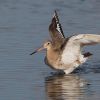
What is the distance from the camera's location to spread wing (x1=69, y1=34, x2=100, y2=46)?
14641 mm

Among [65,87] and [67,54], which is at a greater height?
[65,87]

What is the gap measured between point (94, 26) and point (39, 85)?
219 inches

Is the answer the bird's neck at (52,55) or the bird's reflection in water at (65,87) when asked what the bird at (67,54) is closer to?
the bird's neck at (52,55)

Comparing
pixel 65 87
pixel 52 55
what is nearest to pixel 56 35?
pixel 52 55

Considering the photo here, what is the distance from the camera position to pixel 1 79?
13703 millimetres

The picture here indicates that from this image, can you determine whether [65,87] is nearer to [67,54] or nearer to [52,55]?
[67,54]

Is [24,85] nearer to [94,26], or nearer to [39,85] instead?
[39,85]

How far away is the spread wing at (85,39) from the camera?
14641 mm

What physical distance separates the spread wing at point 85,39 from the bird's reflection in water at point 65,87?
68 cm

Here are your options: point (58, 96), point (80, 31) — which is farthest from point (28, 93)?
point (80, 31)

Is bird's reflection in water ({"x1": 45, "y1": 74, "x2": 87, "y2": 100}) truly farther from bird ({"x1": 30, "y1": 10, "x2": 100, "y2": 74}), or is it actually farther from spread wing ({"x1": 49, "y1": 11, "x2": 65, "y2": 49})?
spread wing ({"x1": 49, "y1": 11, "x2": 65, "y2": 49})

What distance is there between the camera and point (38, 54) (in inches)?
650

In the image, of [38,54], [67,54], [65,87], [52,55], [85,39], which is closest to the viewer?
[65,87]

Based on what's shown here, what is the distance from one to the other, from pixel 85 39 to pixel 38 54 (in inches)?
78.5
